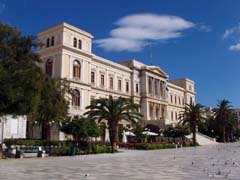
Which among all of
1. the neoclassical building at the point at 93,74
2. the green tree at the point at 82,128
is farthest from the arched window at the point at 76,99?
the green tree at the point at 82,128

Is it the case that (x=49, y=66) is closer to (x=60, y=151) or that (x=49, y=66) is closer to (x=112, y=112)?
(x=112, y=112)

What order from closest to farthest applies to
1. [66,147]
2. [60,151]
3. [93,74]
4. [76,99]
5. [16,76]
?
[16,76]
[60,151]
[66,147]
[76,99]
[93,74]

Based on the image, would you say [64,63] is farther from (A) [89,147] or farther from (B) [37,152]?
(B) [37,152]

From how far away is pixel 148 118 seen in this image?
61.3 m

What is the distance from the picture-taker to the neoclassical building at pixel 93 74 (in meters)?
44.4

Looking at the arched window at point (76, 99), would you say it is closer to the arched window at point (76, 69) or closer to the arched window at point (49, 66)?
the arched window at point (76, 69)

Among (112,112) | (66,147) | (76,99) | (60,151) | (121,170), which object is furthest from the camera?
(76,99)

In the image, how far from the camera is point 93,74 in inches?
1997

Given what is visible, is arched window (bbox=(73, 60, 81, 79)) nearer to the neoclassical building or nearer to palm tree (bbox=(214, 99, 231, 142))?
the neoclassical building

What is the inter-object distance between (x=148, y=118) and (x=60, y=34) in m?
25.9

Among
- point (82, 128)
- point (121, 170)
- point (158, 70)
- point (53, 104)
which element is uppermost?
point (158, 70)

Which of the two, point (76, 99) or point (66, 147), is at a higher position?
point (76, 99)

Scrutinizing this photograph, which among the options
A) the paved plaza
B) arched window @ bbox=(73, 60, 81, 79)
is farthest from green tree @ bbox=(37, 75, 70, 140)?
the paved plaza

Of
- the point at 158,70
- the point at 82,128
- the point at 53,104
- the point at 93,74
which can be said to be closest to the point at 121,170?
the point at 82,128
